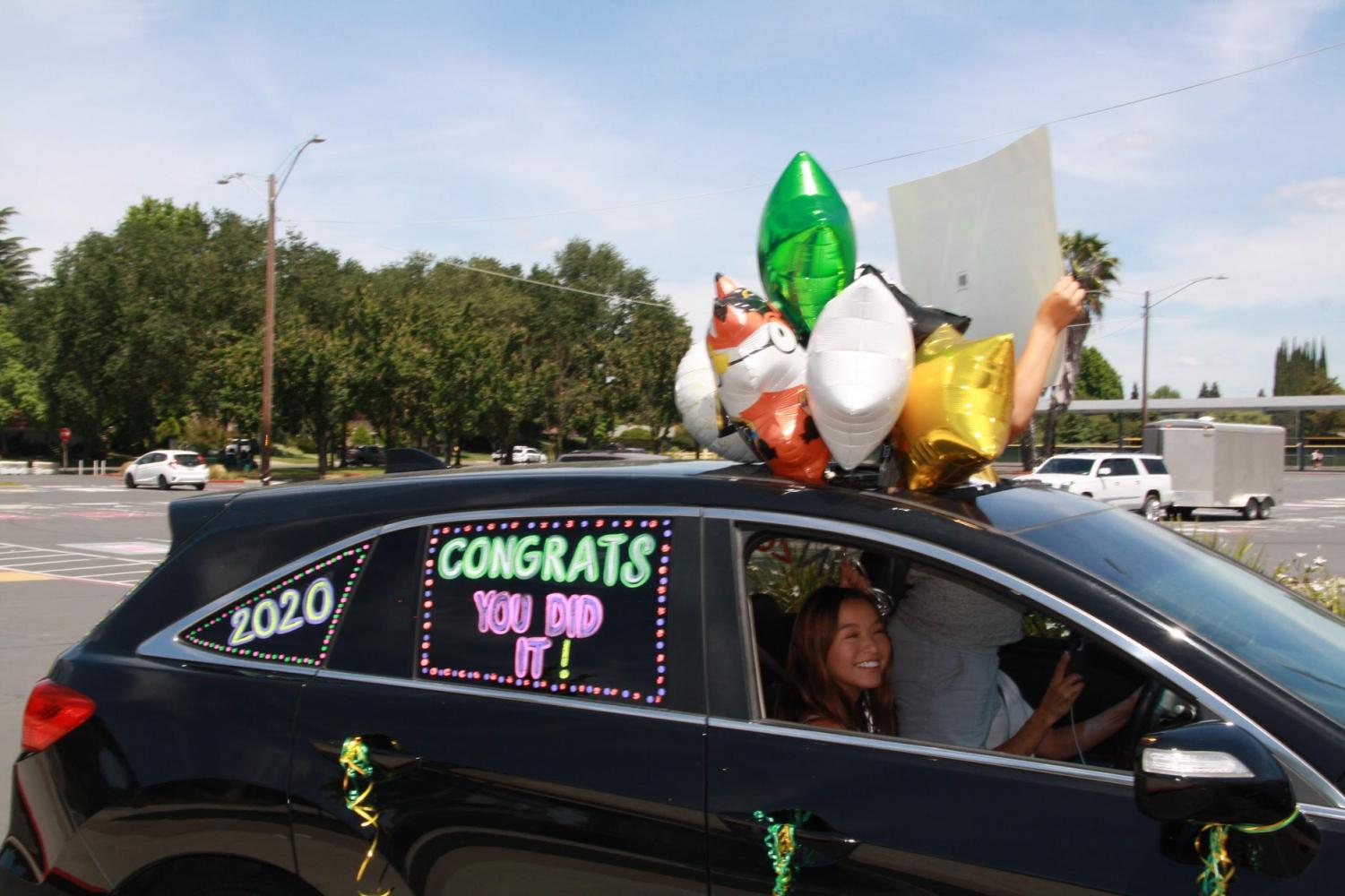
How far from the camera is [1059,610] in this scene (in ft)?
7.09

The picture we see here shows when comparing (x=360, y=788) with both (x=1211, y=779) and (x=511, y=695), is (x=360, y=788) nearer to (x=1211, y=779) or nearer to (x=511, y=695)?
(x=511, y=695)

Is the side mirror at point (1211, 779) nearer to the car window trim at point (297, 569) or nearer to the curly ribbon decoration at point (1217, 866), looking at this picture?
the curly ribbon decoration at point (1217, 866)

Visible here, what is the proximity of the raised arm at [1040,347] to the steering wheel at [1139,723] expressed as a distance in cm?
71

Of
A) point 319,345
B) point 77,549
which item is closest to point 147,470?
point 319,345

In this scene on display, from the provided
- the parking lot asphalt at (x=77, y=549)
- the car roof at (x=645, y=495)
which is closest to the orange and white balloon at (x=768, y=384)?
the car roof at (x=645, y=495)

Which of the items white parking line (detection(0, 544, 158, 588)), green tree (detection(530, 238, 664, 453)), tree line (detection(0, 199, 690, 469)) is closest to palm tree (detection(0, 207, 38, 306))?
tree line (detection(0, 199, 690, 469))

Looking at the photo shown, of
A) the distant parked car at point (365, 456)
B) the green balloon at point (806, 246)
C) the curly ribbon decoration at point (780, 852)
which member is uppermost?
the green balloon at point (806, 246)

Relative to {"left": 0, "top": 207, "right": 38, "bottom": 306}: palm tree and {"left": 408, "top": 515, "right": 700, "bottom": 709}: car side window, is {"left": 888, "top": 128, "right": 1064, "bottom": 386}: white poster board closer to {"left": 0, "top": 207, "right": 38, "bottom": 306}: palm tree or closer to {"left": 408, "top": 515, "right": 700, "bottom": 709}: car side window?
{"left": 408, "top": 515, "right": 700, "bottom": 709}: car side window

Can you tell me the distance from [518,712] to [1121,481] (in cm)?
2756

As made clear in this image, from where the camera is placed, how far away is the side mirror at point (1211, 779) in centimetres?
180

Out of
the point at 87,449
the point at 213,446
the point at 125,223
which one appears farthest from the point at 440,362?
the point at 87,449

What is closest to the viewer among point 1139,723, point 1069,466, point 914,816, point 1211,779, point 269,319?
point 1211,779

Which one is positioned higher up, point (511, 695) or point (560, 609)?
point (560, 609)

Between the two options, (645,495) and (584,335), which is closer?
(645,495)
